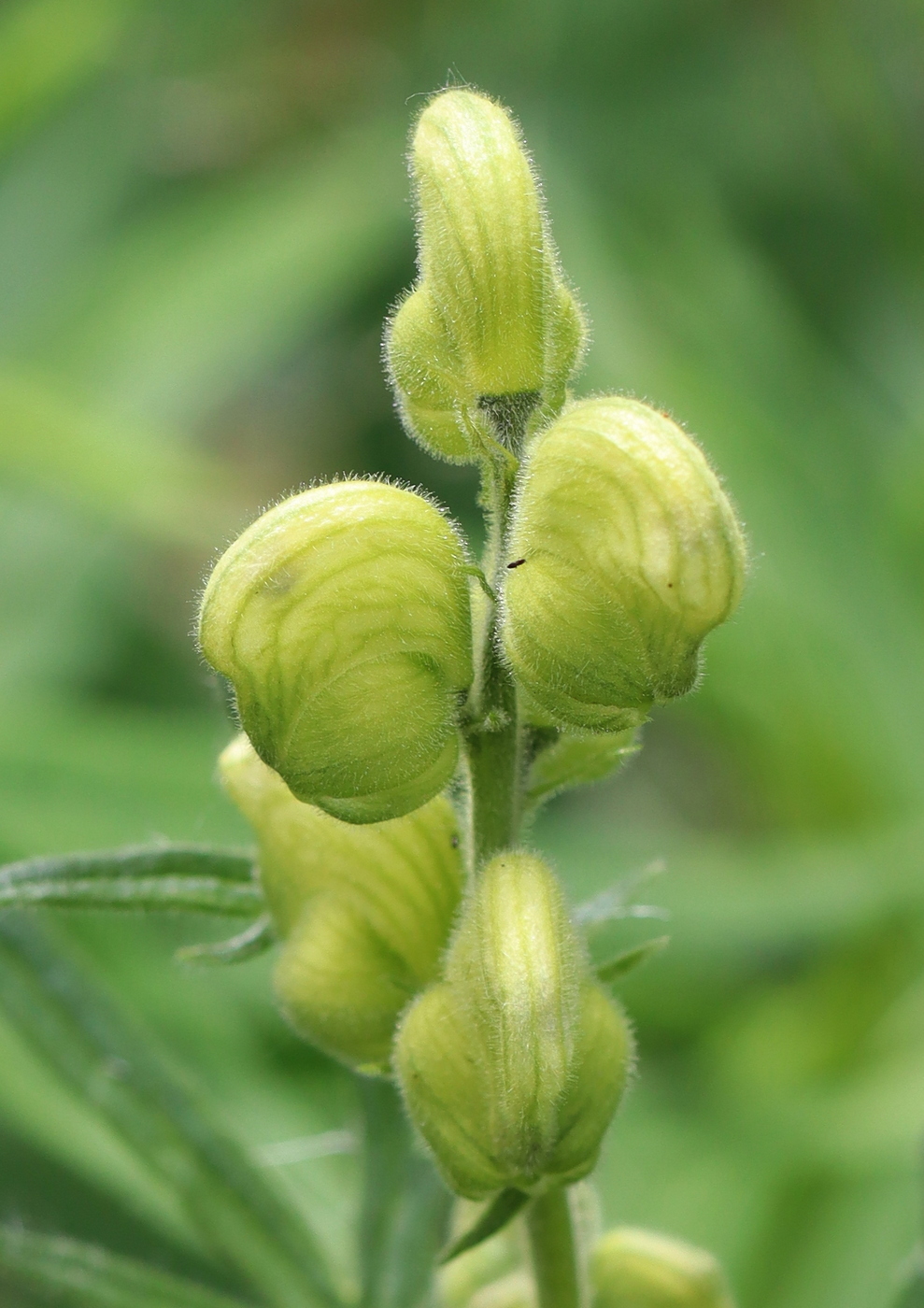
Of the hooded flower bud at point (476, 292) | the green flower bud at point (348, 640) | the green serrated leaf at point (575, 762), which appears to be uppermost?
the hooded flower bud at point (476, 292)

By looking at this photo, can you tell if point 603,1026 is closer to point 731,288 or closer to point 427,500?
point 427,500

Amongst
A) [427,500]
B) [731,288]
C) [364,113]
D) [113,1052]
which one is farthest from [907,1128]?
[364,113]

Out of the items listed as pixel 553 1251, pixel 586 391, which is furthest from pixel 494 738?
pixel 586 391

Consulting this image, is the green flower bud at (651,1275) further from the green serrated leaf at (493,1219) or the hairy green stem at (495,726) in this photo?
the hairy green stem at (495,726)

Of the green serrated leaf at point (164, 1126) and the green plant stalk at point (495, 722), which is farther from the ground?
the green plant stalk at point (495, 722)

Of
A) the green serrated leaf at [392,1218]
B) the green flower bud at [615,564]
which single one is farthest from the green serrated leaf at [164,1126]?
the green flower bud at [615,564]

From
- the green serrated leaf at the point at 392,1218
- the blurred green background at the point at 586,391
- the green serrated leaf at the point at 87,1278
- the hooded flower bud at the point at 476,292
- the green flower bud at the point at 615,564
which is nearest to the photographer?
the green flower bud at the point at 615,564

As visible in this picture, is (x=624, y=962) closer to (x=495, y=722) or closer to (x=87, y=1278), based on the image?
(x=495, y=722)
